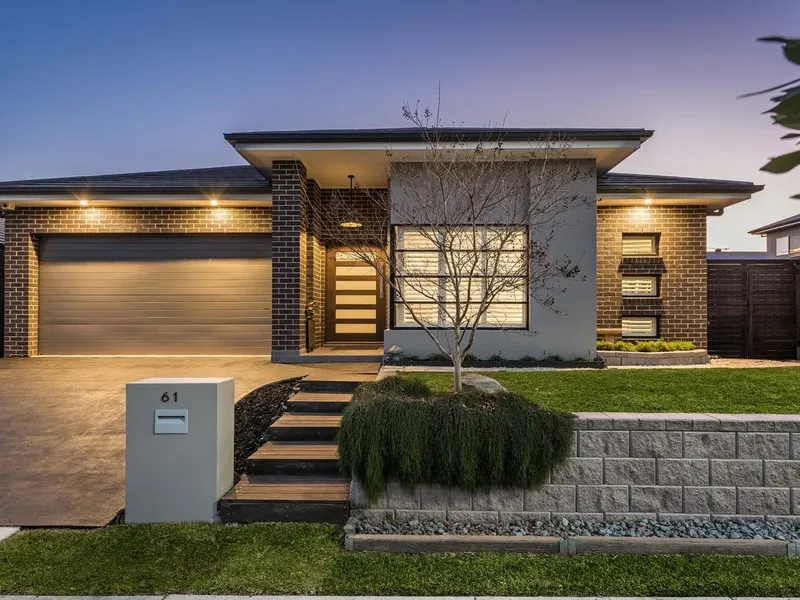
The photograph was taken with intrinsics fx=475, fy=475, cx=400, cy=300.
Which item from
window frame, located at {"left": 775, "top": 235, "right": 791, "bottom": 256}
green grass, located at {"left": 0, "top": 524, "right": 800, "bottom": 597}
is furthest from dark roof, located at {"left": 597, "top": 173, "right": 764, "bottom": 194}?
window frame, located at {"left": 775, "top": 235, "right": 791, "bottom": 256}

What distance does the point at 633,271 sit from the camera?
9961 millimetres

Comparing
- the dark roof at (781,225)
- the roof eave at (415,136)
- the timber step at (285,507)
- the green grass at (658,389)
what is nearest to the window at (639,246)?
the roof eave at (415,136)

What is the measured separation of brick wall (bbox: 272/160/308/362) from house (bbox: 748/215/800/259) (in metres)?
18.7

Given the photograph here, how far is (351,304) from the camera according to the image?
1023cm

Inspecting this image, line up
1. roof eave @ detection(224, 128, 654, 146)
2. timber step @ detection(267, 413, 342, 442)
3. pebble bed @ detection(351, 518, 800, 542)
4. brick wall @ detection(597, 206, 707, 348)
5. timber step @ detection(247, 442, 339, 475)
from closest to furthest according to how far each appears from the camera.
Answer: pebble bed @ detection(351, 518, 800, 542), timber step @ detection(247, 442, 339, 475), timber step @ detection(267, 413, 342, 442), roof eave @ detection(224, 128, 654, 146), brick wall @ detection(597, 206, 707, 348)

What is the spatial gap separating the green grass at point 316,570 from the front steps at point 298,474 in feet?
0.69

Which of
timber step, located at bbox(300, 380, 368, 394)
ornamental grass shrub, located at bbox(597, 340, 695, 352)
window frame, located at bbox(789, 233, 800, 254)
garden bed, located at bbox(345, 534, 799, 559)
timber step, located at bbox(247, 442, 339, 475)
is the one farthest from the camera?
window frame, located at bbox(789, 233, 800, 254)

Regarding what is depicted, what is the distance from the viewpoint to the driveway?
363 centimetres

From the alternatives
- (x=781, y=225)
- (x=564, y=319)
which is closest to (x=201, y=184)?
(x=564, y=319)

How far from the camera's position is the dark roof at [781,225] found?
17.5 metres

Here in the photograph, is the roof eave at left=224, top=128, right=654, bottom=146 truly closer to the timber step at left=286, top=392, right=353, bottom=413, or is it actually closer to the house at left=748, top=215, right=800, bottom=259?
the timber step at left=286, top=392, right=353, bottom=413

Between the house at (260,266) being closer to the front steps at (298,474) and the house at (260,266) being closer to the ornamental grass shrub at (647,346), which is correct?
the ornamental grass shrub at (647,346)

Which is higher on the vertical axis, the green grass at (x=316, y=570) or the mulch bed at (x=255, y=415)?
the mulch bed at (x=255, y=415)

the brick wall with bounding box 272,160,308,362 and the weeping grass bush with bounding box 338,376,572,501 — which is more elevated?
the brick wall with bounding box 272,160,308,362
